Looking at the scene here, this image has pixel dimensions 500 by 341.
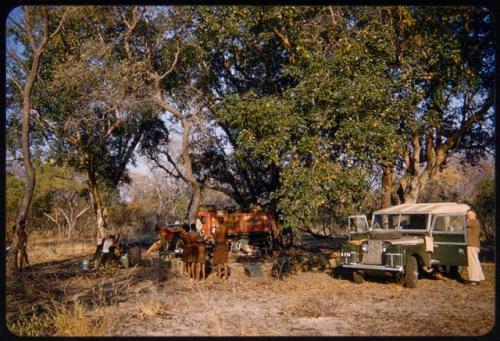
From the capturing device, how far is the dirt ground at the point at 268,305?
7.54 m

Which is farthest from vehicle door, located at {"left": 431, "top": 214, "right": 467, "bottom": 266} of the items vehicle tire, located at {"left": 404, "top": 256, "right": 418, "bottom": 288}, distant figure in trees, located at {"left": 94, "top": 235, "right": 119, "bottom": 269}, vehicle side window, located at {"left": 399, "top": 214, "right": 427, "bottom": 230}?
distant figure in trees, located at {"left": 94, "top": 235, "right": 119, "bottom": 269}

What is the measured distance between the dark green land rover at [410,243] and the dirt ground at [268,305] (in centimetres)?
49

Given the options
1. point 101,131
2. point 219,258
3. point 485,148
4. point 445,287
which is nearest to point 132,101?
point 101,131

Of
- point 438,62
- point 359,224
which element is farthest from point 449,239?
point 438,62

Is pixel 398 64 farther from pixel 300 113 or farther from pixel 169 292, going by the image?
pixel 169 292

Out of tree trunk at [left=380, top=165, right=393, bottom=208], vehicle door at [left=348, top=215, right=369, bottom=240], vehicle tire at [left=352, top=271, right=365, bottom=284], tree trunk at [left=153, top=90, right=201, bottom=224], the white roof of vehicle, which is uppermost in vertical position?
tree trunk at [left=153, top=90, right=201, bottom=224]

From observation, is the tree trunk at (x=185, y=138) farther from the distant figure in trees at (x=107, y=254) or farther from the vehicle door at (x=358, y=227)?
the vehicle door at (x=358, y=227)

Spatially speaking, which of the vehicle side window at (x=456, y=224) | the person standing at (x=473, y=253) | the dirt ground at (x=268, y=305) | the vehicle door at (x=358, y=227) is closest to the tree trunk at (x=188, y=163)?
the dirt ground at (x=268, y=305)

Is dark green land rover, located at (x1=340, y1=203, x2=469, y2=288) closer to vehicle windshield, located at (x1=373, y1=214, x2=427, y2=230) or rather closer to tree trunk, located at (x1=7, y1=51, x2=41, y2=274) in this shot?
vehicle windshield, located at (x1=373, y1=214, x2=427, y2=230)

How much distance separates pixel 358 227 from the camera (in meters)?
12.1

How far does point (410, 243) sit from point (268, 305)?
12.1 feet

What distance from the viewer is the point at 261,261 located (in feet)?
54.2

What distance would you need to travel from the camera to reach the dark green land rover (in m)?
10.9

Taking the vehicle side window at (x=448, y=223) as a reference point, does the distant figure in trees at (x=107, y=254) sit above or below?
below
